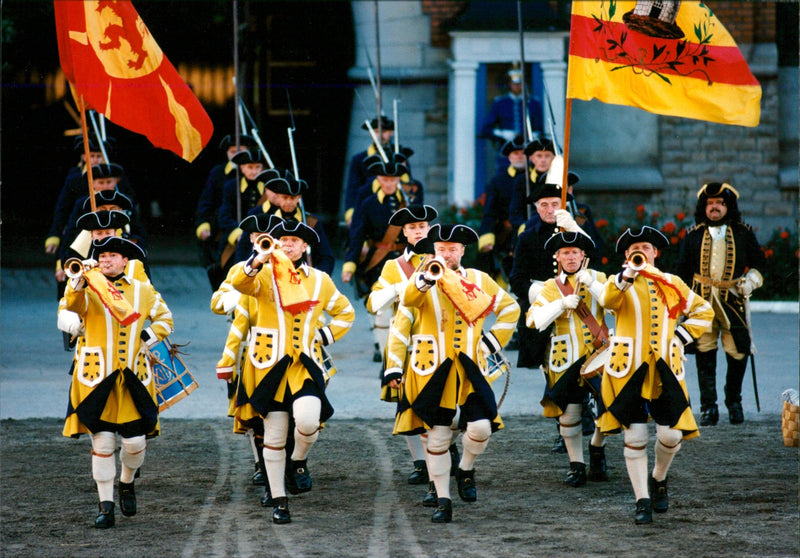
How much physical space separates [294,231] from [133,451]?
160 centimetres

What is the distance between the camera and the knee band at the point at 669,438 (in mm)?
7631

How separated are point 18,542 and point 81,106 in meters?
2.82

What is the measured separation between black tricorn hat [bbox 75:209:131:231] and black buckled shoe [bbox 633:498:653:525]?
3698 millimetres

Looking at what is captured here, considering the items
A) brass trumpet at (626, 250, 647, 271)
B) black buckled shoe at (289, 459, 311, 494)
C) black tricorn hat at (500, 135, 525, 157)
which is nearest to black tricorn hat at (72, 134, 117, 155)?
black tricorn hat at (500, 135, 525, 157)

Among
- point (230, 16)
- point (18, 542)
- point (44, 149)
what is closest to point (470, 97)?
point (230, 16)

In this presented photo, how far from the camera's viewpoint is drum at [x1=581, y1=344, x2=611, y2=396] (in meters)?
8.23

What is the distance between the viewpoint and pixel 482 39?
18938 mm

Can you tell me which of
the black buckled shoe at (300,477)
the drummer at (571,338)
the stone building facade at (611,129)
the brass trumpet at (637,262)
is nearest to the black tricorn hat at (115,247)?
the black buckled shoe at (300,477)

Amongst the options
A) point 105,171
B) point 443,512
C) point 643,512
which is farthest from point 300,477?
point 105,171

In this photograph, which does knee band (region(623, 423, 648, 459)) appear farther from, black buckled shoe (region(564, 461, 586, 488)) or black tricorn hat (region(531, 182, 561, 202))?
black tricorn hat (region(531, 182, 561, 202))

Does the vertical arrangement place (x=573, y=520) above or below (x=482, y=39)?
below

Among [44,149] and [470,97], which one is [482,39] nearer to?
[470,97]

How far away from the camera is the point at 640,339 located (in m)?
7.79

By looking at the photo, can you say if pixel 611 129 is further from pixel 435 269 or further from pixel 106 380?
pixel 106 380
